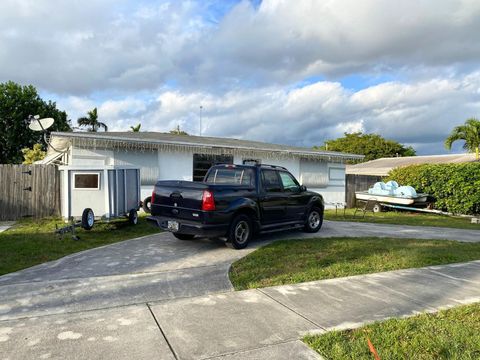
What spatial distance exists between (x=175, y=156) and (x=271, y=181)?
6.83 meters

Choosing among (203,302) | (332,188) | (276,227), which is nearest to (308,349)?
(203,302)

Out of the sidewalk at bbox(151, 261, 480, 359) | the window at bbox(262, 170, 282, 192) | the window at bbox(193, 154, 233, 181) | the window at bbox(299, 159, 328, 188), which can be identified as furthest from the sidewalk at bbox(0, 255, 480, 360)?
the window at bbox(299, 159, 328, 188)

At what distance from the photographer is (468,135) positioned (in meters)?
30.4

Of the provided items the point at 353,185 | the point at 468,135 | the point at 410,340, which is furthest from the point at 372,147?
the point at 410,340

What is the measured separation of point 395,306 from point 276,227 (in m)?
4.49

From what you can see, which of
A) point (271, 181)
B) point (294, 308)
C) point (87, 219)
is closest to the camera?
Answer: point (294, 308)

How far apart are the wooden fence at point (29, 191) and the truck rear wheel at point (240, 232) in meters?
7.77

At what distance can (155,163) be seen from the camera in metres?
14.4

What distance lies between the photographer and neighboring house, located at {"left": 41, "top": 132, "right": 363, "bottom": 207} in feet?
43.2

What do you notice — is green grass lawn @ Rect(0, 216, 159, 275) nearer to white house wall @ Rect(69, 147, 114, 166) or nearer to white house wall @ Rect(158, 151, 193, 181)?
white house wall @ Rect(69, 147, 114, 166)

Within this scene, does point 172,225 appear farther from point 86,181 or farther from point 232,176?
point 86,181

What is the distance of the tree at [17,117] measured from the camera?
32.0 m

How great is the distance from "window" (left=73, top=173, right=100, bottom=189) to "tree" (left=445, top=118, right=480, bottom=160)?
95.1 feet

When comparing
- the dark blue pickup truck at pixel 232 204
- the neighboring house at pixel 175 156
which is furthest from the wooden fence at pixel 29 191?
the dark blue pickup truck at pixel 232 204
